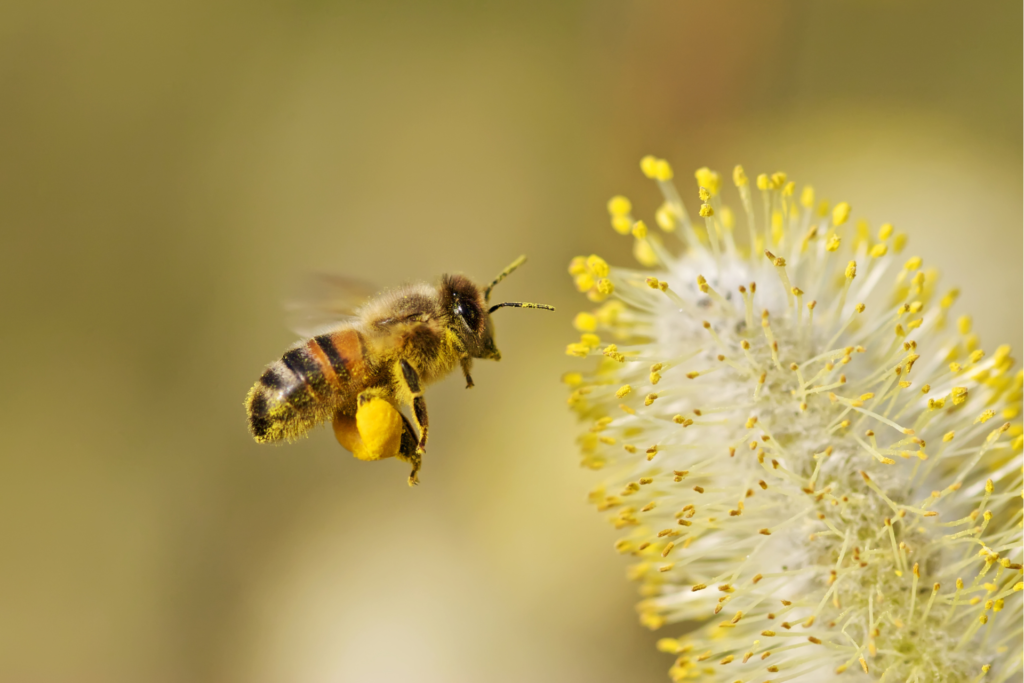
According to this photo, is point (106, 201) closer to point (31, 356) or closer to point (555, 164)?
point (31, 356)

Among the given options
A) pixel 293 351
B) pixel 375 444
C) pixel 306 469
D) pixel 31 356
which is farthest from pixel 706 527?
pixel 31 356

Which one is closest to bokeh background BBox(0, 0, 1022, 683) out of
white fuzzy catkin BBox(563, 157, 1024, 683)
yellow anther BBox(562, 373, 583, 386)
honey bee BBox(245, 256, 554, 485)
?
white fuzzy catkin BBox(563, 157, 1024, 683)

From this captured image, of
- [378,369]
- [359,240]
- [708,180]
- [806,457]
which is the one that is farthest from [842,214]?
[359,240]

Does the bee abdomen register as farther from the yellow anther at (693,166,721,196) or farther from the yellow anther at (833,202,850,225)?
the yellow anther at (833,202,850,225)

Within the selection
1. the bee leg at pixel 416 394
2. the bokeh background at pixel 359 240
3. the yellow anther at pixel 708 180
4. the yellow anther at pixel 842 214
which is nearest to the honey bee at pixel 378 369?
the bee leg at pixel 416 394

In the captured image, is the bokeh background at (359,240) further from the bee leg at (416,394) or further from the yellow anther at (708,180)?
the bee leg at (416,394)
